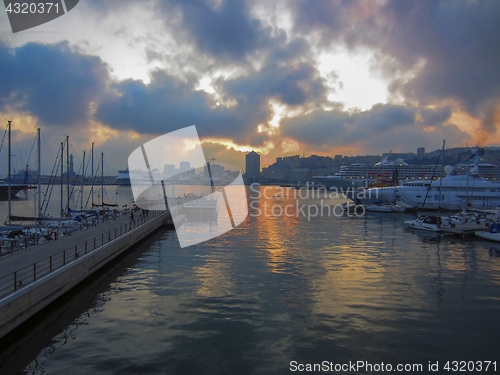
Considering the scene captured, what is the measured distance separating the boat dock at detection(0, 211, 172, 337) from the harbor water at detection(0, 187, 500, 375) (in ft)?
2.21

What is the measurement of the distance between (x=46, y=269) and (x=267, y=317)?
364 inches

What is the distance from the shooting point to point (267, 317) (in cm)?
1375

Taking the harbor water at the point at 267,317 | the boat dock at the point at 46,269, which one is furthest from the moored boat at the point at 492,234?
the boat dock at the point at 46,269

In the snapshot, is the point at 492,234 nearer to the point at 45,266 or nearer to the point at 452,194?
the point at 45,266

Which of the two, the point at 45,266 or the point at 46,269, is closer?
the point at 46,269

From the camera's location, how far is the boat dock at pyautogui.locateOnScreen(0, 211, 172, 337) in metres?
11.7

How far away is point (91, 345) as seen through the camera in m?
11.4

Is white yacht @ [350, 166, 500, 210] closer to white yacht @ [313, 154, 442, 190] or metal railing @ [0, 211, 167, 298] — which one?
white yacht @ [313, 154, 442, 190]

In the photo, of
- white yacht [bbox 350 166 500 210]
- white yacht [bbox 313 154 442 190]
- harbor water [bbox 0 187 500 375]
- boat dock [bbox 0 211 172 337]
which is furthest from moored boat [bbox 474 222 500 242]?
white yacht [bbox 313 154 442 190]

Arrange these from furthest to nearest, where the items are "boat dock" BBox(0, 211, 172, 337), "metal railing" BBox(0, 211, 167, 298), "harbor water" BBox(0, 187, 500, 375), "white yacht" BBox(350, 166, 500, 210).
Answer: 1. "white yacht" BBox(350, 166, 500, 210)
2. "metal railing" BBox(0, 211, 167, 298)
3. "boat dock" BBox(0, 211, 172, 337)
4. "harbor water" BBox(0, 187, 500, 375)

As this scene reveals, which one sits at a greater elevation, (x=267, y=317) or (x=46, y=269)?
(x=46, y=269)

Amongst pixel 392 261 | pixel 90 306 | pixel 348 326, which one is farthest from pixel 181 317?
pixel 392 261

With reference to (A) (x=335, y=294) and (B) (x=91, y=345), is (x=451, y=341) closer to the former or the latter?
(A) (x=335, y=294)

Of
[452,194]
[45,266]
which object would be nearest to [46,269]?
[45,266]
